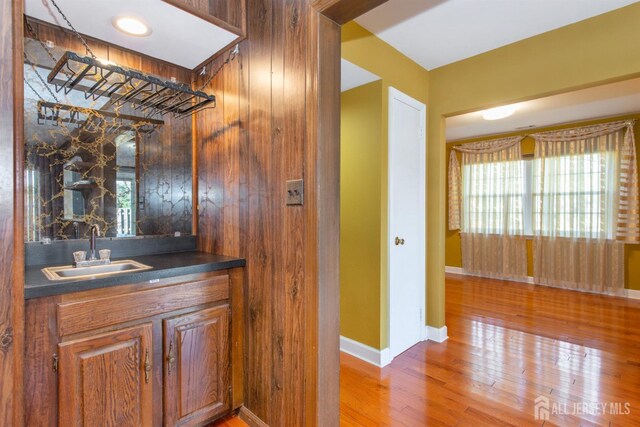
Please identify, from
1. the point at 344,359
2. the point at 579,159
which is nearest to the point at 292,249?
the point at 344,359

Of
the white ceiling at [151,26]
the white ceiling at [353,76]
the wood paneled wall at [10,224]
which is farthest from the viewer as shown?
the white ceiling at [353,76]

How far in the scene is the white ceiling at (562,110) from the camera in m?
3.40

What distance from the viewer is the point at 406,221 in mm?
2713

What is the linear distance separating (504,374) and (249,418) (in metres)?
1.86

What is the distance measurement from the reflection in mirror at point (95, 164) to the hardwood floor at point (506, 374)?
70.7 inches

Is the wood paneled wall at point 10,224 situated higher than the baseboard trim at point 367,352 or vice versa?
the wood paneled wall at point 10,224

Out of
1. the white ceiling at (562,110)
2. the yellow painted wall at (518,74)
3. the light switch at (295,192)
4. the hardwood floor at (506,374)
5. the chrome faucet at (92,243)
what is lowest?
the hardwood floor at (506,374)


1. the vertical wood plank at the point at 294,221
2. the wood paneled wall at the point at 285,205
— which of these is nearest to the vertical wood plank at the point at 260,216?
the wood paneled wall at the point at 285,205

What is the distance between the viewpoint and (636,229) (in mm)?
4203

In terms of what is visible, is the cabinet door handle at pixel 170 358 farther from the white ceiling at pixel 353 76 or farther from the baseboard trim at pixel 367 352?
the white ceiling at pixel 353 76

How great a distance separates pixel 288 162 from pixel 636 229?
5217 mm

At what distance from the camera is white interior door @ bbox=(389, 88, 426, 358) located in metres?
Result: 2.56

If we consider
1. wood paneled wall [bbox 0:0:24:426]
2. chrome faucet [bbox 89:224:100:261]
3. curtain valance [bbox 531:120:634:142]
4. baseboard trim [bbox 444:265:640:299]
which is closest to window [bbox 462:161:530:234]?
curtain valance [bbox 531:120:634:142]

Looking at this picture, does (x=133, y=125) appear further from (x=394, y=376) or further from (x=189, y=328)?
(x=394, y=376)
